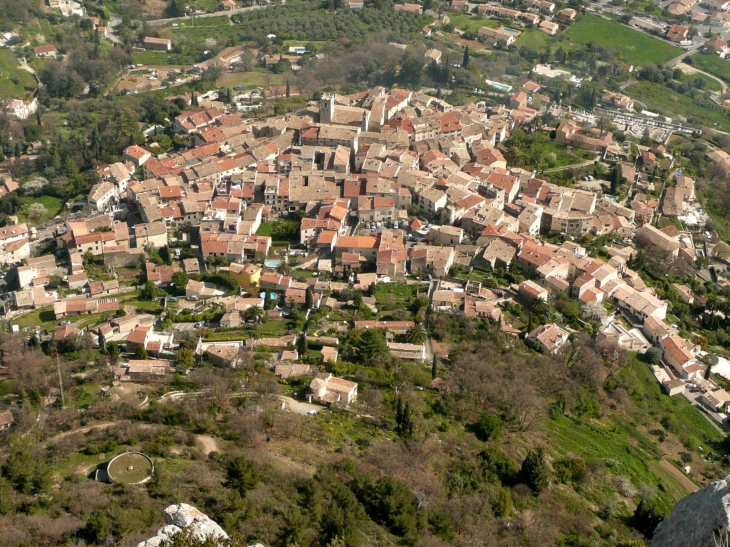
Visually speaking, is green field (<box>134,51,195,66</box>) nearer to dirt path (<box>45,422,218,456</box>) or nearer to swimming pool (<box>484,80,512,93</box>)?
swimming pool (<box>484,80,512,93</box>)

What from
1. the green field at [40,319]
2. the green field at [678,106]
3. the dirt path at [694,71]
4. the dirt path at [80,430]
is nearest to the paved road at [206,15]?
the green field at [678,106]

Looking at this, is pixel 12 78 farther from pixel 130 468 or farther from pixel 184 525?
pixel 184 525

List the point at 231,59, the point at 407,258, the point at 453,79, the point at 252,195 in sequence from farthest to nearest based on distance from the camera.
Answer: the point at 231,59 < the point at 453,79 < the point at 252,195 < the point at 407,258

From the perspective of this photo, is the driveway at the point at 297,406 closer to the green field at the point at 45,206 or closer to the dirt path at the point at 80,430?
the dirt path at the point at 80,430

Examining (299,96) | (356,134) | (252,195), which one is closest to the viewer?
(252,195)

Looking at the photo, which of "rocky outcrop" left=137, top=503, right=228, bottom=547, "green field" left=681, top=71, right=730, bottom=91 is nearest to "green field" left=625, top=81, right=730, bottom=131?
"green field" left=681, top=71, right=730, bottom=91

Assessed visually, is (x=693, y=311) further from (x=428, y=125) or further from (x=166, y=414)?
(x=166, y=414)

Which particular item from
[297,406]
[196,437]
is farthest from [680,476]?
[196,437]

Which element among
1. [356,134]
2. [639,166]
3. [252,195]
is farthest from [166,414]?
[639,166]

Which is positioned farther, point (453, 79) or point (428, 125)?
point (453, 79)
